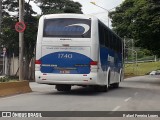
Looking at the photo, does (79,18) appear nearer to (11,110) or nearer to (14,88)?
(14,88)

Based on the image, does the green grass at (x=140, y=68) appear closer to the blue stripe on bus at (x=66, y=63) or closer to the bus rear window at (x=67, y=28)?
the bus rear window at (x=67, y=28)

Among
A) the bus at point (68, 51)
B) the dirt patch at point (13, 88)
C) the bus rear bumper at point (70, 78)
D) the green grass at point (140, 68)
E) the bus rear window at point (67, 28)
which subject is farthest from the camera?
the green grass at point (140, 68)

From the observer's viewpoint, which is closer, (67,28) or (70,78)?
(70,78)

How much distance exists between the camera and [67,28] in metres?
20.4

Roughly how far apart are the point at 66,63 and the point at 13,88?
2.77 metres

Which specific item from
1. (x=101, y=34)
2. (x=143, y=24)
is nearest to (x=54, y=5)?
(x=143, y=24)

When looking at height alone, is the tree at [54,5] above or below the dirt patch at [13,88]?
above

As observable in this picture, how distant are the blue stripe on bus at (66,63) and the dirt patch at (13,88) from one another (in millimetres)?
1601

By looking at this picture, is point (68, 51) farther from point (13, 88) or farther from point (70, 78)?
point (13, 88)

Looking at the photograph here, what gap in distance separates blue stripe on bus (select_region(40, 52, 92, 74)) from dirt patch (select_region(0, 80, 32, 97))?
160 centimetres

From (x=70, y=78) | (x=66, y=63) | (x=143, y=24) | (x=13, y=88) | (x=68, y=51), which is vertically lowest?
(x=13, y=88)

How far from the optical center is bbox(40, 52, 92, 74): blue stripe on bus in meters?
20.1

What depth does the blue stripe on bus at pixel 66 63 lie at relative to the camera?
66.0 feet

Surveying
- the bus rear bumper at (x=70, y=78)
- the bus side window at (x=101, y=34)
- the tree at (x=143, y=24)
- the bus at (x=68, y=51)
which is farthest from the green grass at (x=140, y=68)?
the bus rear bumper at (x=70, y=78)
